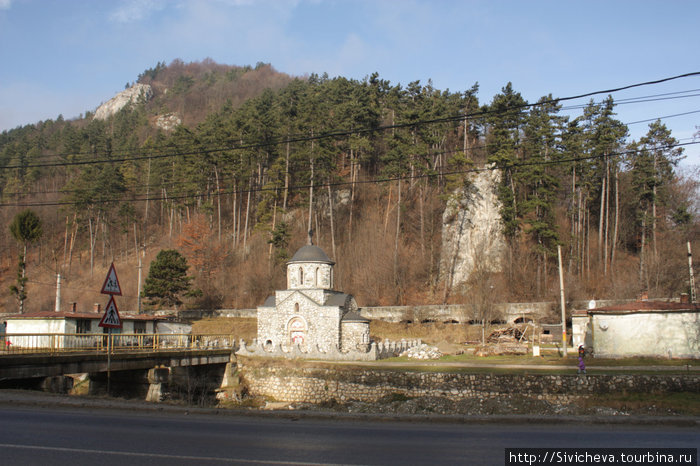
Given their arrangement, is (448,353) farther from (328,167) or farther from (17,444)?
(17,444)

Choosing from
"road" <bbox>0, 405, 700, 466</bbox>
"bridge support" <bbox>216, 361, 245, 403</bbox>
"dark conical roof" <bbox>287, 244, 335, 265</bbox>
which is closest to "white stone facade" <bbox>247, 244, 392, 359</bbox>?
"dark conical roof" <bbox>287, 244, 335, 265</bbox>

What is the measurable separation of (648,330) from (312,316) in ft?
65.5

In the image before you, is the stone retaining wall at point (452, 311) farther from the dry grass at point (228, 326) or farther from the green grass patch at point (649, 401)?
the green grass patch at point (649, 401)

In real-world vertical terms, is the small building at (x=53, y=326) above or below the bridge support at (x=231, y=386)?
above

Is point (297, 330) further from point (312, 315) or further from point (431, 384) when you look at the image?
point (431, 384)

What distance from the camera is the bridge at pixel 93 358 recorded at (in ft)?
59.4

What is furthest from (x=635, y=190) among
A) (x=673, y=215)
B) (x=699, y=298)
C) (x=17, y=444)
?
(x=17, y=444)

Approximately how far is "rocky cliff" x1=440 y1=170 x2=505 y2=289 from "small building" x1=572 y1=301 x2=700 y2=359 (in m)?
22.4

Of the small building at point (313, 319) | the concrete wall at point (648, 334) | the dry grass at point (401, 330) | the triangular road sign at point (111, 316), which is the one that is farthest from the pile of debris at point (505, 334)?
the triangular road sign at point (111, 316)

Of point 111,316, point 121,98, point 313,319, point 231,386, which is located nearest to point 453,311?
point 313,319

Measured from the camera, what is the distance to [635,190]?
54.7 meters

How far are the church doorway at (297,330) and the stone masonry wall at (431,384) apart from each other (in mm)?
6654

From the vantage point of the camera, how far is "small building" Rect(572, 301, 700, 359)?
1124 inches

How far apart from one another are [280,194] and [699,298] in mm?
40602
